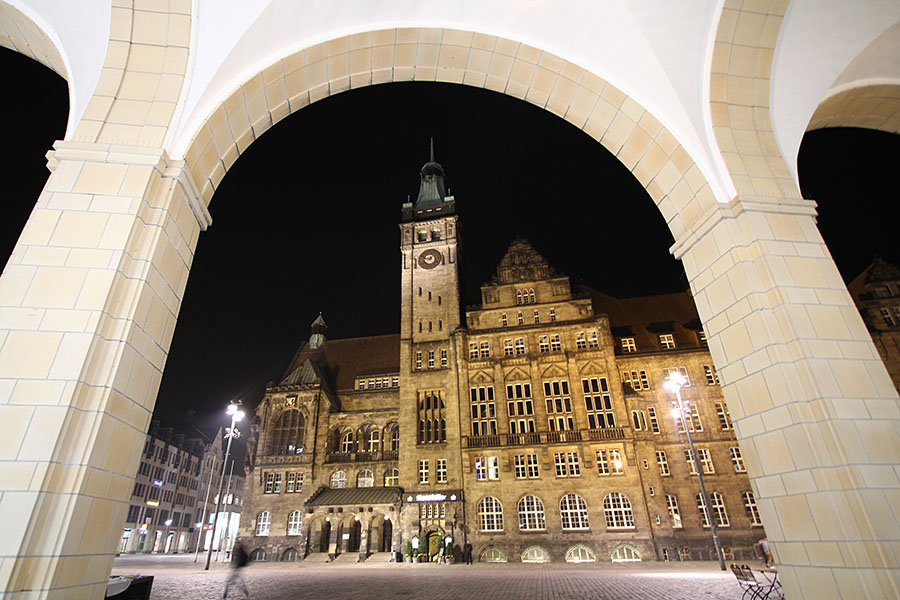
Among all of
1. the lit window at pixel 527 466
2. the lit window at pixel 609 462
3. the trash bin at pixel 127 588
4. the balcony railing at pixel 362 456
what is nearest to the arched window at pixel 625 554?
the lit window at pixel 609 462

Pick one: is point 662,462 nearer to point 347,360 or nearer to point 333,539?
point 333,539

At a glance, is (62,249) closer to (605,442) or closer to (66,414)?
(66,414)

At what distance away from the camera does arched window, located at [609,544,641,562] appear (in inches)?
1055

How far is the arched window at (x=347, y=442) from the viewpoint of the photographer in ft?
120

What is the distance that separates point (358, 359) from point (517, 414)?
1775 centimetres

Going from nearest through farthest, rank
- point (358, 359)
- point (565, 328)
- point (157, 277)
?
point (157, 277)
point (565, 328)
point (358, 359)

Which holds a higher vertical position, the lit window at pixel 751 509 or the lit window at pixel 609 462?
the lit window at pixel 609 462

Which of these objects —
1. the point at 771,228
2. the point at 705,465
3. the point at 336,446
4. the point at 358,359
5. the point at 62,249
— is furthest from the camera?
the point at 358,359

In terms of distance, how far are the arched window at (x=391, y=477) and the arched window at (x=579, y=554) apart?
44.8ft

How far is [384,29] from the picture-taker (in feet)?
20.5

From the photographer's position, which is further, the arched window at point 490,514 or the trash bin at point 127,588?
the arched window at point 490,514

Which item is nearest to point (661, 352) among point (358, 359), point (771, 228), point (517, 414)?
point (517, 414)

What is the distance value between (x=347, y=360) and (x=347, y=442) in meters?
8.69

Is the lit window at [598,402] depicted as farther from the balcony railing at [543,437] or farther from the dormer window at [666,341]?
the dormer window at [666,341]
